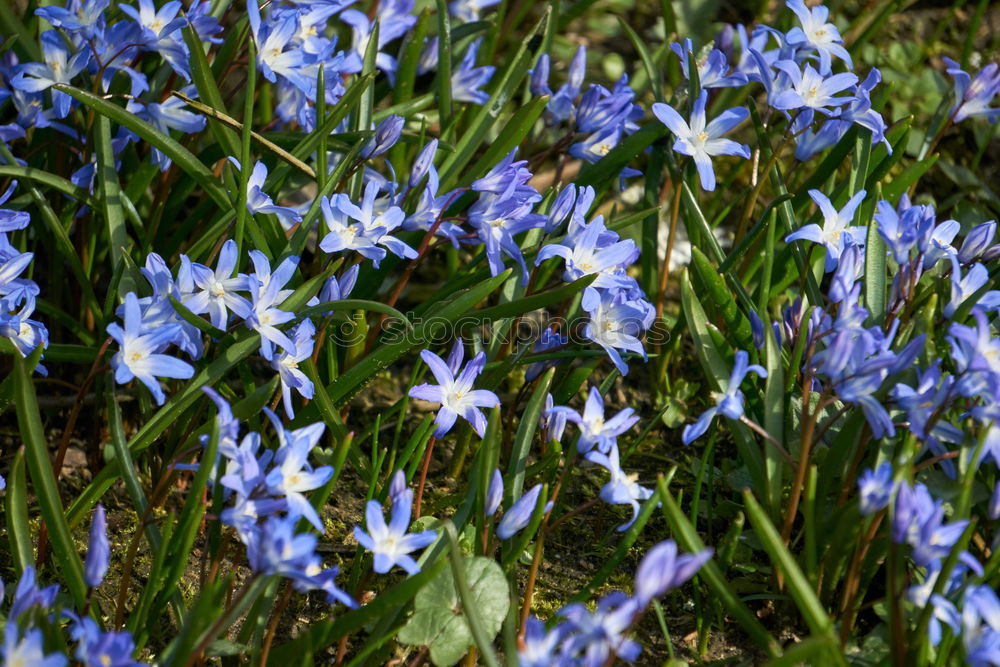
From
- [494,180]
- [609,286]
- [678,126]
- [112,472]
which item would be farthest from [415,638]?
[678,126]

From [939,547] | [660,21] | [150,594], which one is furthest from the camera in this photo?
[660,21]

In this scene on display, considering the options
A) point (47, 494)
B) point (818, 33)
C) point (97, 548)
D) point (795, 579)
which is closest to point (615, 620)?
point (795, 579)

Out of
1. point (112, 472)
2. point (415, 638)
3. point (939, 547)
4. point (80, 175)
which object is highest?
point (80, 175)

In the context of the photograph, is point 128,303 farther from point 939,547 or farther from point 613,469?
point 939,547

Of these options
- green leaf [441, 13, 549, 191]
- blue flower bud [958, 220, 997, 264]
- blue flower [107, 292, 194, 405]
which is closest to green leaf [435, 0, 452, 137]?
green leaf [441, 13, 549, 191]

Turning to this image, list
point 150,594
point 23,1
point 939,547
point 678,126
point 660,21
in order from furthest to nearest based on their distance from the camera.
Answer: point 660,21 < point 23,1 < point 678,126 < point 150,594 < point 939,547

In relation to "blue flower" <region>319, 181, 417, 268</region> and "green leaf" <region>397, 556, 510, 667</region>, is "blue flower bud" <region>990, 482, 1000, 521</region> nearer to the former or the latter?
"green leaf" <region>397, 556, 510, 667</region>
